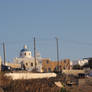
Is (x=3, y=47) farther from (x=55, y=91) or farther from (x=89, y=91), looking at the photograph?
(x=55, y=91)

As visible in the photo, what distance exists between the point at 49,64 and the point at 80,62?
809 inches

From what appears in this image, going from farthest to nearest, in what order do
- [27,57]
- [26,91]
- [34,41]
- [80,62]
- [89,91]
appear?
1. [80,62]
2. [27,57]
3. [34,41]
4. [89,91]
5. [26,91]

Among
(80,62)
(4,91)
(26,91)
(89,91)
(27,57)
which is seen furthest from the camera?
(80,62)

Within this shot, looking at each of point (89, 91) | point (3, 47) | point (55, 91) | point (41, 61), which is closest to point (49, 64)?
point (41, 61)

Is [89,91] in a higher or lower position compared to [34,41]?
lower

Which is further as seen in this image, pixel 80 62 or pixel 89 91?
pixel 80 62

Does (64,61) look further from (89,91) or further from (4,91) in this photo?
(4,91)

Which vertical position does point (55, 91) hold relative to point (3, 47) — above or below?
below

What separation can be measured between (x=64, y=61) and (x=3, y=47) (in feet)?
138

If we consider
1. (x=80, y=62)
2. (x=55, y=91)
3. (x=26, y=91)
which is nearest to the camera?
(x=26, y=91)

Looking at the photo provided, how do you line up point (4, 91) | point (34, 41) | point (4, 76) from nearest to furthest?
point (4, 91), point (4, 76), point (34, 41)

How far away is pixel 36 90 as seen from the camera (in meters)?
24.0

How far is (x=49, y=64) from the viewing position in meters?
103

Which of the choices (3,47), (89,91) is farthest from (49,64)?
(89,91)
